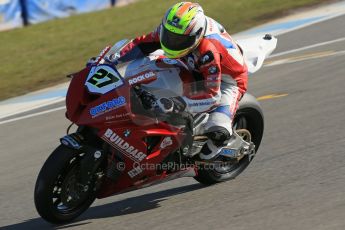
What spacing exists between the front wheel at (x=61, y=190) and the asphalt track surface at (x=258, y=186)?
15 centimetres

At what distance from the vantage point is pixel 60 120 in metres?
10.6

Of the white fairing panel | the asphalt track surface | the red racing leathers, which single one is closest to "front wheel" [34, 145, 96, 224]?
the asphalt track surface

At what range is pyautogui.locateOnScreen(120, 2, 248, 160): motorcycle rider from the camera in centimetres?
608

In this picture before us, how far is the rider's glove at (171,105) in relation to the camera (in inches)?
234

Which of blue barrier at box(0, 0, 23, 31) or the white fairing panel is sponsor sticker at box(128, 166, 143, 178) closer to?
the white fairing panel

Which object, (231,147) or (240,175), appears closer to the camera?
(231,147)

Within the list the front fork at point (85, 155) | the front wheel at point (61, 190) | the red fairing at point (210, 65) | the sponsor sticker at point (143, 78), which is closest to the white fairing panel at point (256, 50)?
the red fairing at point (210, 65)

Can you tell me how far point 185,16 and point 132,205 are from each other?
1.69 meters

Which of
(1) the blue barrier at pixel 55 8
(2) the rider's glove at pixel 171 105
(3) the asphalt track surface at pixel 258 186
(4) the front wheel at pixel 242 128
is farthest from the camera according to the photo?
(1) the blue barrier at pixel 55 8

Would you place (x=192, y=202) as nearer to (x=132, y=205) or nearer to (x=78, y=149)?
(x=132, y=205)

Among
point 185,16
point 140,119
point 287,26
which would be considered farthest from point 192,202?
point 287,26

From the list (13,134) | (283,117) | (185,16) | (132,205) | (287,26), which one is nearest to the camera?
(185,16)

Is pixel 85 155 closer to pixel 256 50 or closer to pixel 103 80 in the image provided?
pixel 103 80

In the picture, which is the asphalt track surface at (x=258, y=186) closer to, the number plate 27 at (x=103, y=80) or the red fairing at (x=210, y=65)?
the red fairing at (x=210, y=65)
